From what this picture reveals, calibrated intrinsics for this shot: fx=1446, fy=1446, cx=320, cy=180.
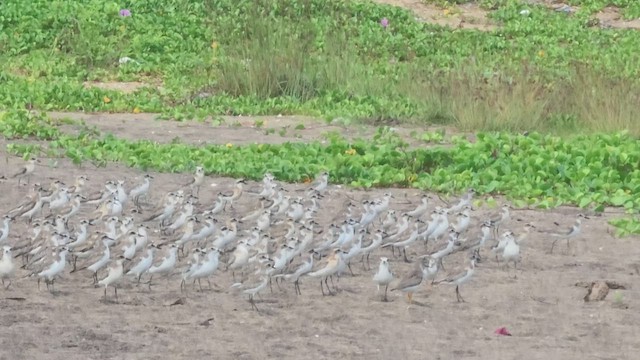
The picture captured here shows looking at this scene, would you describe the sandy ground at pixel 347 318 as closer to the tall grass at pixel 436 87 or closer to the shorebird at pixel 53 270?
the shorebird at pixel 53 270

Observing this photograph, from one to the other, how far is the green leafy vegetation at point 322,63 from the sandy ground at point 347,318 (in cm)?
616

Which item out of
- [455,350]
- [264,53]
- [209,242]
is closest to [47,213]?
[209,242]

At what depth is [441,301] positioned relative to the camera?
30.0 ft

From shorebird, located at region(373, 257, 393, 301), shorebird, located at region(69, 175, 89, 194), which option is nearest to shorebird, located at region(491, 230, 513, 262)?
shorebird, located at region(373, 257, 393, 301)

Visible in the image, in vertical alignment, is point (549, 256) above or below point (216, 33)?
above

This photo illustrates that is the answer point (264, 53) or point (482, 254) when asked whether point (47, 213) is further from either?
point (264, 53)

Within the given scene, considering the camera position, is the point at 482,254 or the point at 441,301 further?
the point at 482,254

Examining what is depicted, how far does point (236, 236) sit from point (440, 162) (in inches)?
133

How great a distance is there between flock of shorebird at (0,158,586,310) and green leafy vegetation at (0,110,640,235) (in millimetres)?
561

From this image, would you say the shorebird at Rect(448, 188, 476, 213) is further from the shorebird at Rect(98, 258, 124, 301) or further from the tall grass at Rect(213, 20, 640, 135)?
the tall grass at Rect(213, 20, 640, 135)

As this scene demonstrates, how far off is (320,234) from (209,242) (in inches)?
33.7

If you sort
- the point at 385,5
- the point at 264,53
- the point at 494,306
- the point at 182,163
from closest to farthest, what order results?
the point at 494,306, the point at 182,163, the point at 264,53, the point at 385,5

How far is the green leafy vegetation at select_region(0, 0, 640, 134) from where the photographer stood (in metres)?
16.8

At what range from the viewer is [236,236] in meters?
10.7
